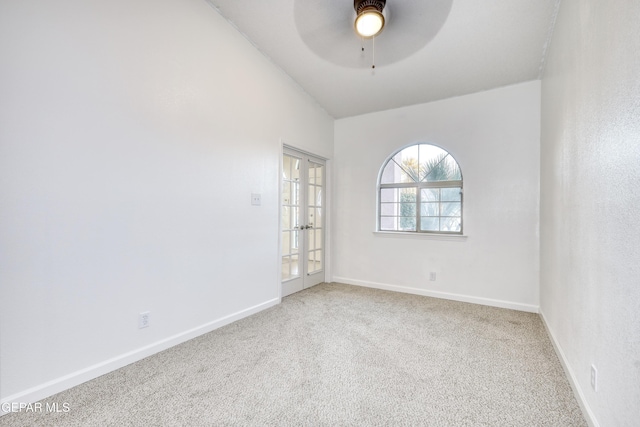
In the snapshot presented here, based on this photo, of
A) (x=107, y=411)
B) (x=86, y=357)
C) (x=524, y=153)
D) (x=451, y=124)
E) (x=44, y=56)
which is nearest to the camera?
(x=107, y=411)

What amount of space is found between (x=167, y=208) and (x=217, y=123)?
0.99 meters

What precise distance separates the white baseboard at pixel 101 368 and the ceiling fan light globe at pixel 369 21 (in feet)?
9.86

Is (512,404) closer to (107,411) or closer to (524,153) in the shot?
(107,411)

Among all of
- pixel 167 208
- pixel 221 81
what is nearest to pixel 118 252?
pixel 167 208

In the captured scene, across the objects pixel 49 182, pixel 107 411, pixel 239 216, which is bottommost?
pixel 107 411

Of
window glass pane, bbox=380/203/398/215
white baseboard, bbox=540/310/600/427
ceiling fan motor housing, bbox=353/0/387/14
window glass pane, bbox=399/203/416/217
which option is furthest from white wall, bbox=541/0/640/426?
window glass pane, bbox=380/203/398/215

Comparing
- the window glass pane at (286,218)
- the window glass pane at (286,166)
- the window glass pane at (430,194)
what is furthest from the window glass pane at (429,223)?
the window glass pane at (286,166)

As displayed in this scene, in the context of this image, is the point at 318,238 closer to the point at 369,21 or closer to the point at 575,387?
the point at 369,21

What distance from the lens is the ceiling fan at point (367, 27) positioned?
2.44 meters

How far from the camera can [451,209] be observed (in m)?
3.84

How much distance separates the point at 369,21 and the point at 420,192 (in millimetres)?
2332

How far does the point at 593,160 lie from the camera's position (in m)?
1.55

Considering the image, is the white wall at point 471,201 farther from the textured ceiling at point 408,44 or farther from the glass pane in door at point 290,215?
the glass pane in door at point 290,215

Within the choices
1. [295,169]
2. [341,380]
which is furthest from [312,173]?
[341,380]
